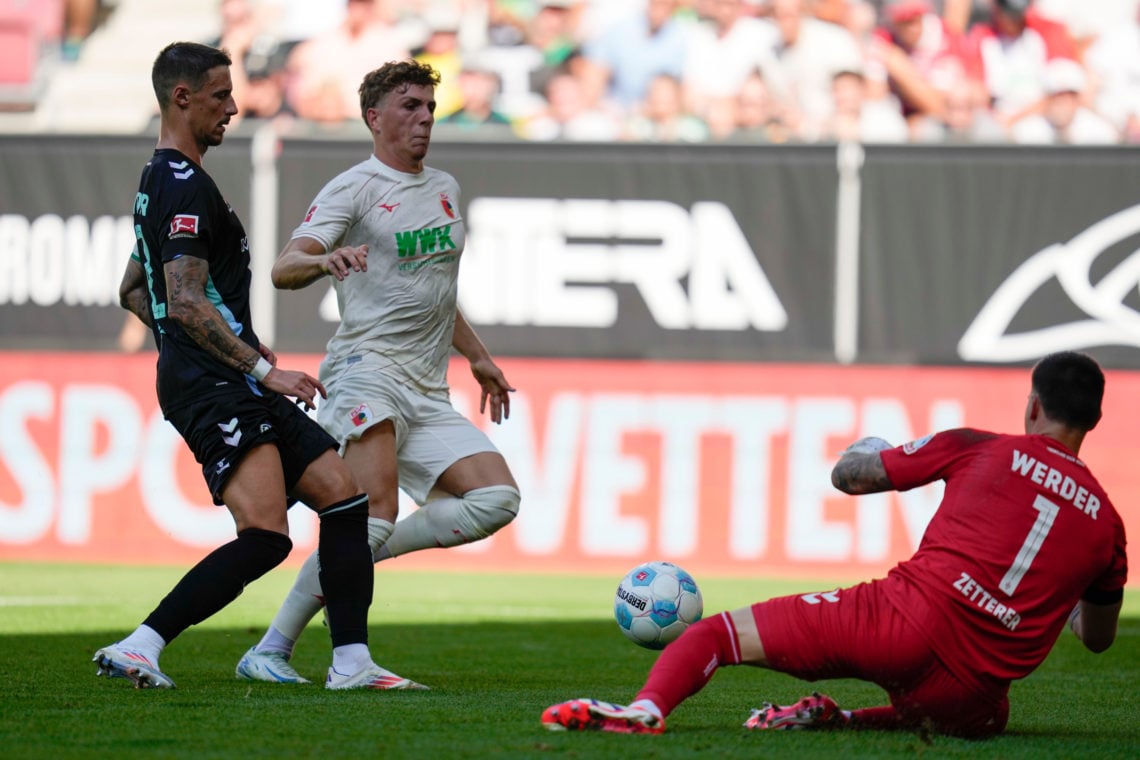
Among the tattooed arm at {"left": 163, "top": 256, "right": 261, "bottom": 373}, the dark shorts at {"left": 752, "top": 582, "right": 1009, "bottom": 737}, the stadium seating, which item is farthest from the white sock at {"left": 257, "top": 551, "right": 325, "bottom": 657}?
the stadium seating

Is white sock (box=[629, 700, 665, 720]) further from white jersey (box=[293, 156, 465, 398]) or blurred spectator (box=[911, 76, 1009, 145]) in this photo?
blurred spectator (box=[911, 76, 1009, 145])

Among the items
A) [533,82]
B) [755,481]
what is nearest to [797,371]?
[755,481]

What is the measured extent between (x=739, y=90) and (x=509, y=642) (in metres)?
7.92

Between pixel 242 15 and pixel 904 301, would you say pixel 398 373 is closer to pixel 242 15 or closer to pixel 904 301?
pixel 904 301

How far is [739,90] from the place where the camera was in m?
15.0

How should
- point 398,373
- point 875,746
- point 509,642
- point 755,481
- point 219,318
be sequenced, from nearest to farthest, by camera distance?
point 875,746, point 219,318, point 398,373, point 509,642, point 755,481

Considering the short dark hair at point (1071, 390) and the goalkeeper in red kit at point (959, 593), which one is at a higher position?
the short dark hair at point (1071, 390)

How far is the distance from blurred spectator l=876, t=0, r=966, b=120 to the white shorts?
9.35m

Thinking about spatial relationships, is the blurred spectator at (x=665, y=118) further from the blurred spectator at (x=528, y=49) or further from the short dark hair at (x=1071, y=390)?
the short dark hair at (x=1071, y=390)

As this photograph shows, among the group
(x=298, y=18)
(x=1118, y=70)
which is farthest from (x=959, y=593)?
(x=298, y=18)

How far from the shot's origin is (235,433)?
5.59 meters

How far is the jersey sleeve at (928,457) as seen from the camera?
4.61 m

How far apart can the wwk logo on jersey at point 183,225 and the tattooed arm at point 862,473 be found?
233 cm

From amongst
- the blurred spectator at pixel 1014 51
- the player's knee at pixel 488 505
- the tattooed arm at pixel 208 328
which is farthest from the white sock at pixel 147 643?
the blurred spectator at pixel 1014 51
